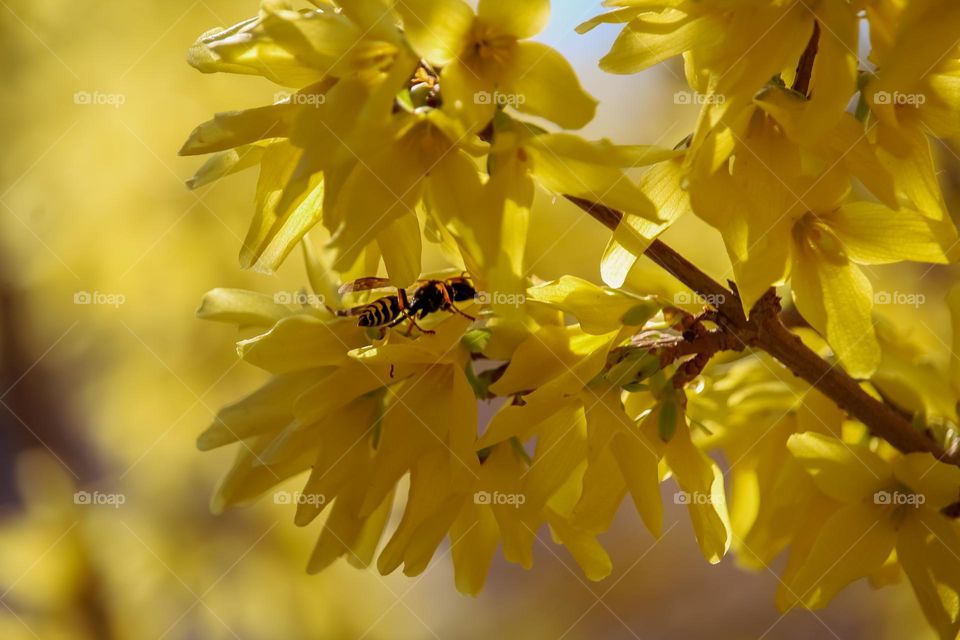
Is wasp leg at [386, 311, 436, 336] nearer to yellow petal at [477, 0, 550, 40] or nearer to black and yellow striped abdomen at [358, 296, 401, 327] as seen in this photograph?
black and yellow striped abdomen at [358, 296, 401, 327]

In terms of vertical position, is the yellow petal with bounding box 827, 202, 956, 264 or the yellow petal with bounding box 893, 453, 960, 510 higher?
the yellow petal with bounding box 827, 202, 956, 264

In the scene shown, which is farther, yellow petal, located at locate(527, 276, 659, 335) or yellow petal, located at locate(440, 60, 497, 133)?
yellow petal, located at locate(527, 276, 659, 335)

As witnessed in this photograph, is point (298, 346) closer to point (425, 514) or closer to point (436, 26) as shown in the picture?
point (425, 514)

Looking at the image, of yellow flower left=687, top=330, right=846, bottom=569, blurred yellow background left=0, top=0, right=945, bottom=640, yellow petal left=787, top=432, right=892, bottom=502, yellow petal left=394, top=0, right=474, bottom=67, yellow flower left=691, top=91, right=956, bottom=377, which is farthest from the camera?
blurred yellow background left=0, top=0, right=945, bottom=640

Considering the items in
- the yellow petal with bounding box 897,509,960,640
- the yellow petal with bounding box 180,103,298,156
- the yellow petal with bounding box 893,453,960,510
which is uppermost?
the yellow petal with bounding box 180,103,298,156

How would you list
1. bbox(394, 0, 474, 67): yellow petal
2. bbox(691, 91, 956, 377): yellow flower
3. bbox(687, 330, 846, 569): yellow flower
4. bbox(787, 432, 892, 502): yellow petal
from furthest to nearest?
bbox(687, 330, 846, 569): yellow flower → bbox(787, 432, 892, 502): yellow petal → bbox(691, 91, 956, 377): yellow flower → bbox(394, 0, 474, 67): yellow petal

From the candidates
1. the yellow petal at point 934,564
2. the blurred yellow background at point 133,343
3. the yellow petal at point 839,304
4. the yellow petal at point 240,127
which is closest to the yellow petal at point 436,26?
the yellow petal at point 240,127

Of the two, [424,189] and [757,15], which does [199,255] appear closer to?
[424,189]

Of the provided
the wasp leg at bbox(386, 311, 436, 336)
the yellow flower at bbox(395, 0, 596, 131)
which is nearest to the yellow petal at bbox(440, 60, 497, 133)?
the yellow flower at bbox(395, 0, 596, 131)

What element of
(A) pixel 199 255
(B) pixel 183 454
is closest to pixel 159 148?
(A) pixel 199 255
